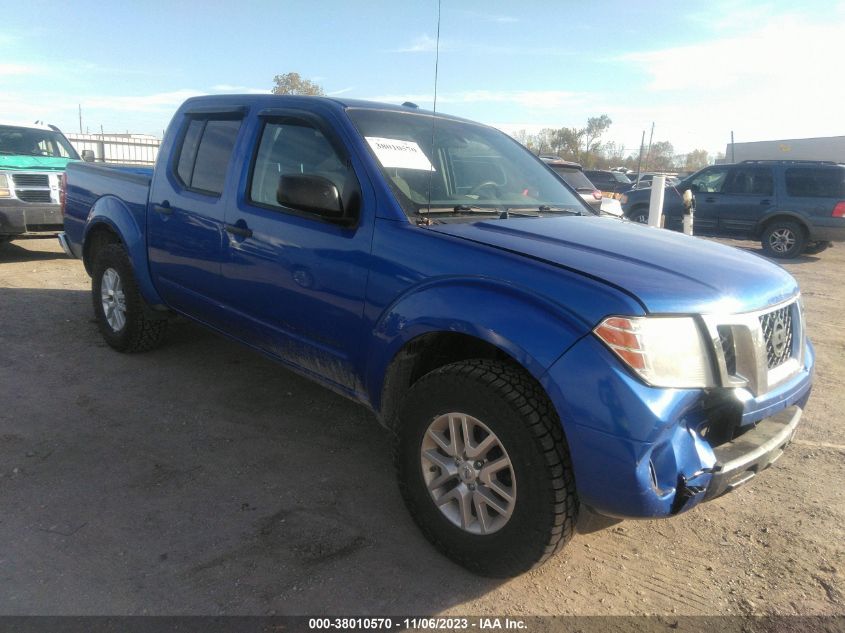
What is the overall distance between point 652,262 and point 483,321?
2.43 feet

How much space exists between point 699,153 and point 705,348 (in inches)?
2661

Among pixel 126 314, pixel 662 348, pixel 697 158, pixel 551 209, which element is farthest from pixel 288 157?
pixel 697 158

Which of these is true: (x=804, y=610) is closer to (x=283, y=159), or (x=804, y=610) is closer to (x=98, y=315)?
(x=283, y=159)

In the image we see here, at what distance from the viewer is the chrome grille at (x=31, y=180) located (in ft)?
27.8

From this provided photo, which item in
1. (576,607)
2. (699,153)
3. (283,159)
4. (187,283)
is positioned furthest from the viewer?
(699,153)

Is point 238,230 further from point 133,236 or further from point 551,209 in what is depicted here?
point 551,209

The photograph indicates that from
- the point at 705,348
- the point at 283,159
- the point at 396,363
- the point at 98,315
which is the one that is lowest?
the point at 98,315

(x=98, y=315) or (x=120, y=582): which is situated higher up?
(x=98, y=315)

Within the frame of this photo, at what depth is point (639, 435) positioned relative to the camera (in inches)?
80.9

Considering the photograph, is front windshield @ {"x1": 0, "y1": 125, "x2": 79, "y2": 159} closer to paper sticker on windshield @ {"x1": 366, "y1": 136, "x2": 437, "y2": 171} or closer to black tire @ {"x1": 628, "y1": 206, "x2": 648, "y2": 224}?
paper sticker on windshield @ {"x1": 366, "y1": 136, "x2": 437, "y2": 171}

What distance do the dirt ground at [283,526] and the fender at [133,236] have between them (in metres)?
0.65

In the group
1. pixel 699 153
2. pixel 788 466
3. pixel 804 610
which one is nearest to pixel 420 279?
pixel 804 610

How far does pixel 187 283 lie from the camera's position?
4.07m

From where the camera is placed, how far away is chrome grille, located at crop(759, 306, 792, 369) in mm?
2494
